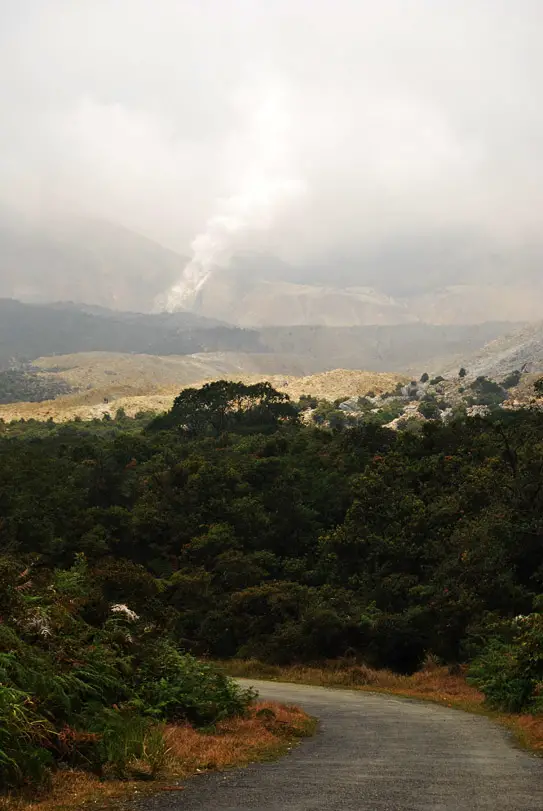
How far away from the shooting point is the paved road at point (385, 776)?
40.8 ft

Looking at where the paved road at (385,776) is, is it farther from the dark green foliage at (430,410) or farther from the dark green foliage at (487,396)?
the dark green foliage at (487,396)

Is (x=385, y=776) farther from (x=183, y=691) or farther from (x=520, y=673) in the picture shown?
(x=520, y=673)

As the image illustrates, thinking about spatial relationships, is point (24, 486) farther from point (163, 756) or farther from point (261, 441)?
point (163, 756)

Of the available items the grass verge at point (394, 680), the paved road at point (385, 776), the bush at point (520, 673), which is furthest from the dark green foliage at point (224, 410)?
the paved road at point (385, 776)

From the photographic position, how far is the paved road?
12430 mm

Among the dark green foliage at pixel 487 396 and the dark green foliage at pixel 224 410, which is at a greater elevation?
the dark green foliage at pixel 487 396

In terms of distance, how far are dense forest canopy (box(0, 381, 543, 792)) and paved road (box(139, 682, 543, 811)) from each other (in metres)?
3.31

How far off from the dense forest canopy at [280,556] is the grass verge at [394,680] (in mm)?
1132

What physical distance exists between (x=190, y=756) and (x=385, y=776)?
3.82 meters

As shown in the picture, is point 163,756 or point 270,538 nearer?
point 163,756

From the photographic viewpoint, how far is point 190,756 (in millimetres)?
15875

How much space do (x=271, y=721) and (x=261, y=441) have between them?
69788 millimetres

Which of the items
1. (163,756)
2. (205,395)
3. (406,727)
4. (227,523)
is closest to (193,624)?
(227,523)

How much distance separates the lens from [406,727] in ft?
78.5
